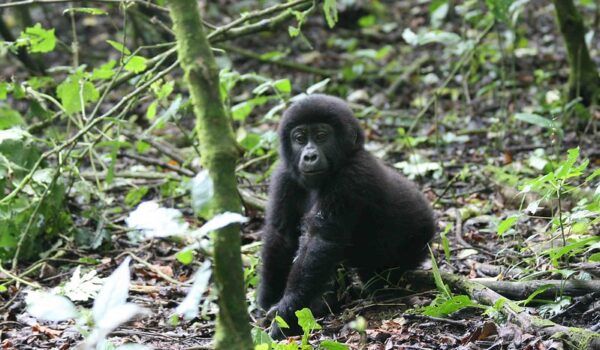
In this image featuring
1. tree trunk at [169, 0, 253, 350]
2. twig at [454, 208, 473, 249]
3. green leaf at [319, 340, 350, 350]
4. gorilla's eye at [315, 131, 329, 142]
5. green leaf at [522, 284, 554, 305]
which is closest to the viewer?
tree trunk at [169, 0, 253, 350]

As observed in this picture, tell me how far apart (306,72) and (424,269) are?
608 centimetres

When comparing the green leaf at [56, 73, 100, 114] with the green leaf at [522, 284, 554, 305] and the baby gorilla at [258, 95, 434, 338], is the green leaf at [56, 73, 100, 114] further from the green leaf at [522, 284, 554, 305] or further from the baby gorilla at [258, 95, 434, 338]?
the green leaf at [522, 284, 554, 305]

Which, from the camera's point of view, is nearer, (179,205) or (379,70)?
(179,205)

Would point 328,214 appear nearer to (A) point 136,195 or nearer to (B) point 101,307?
(A) point 136,195

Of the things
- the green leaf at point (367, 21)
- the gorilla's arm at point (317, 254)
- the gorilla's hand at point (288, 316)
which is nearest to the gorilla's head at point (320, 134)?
the gorilla's arm at point (317, 254)

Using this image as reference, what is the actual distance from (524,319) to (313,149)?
2.05 m

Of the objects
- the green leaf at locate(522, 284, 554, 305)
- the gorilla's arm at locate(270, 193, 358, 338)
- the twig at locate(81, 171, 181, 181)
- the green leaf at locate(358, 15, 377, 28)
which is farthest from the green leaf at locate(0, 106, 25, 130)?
the green leaf at locate(358, 15, 377, 28)

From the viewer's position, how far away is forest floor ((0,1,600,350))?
4.21 metres

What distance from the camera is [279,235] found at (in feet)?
17.6

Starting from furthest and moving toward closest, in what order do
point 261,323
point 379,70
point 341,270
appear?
point 379,70 → point 341,270 → point 261,323

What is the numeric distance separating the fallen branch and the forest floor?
47 millimetres

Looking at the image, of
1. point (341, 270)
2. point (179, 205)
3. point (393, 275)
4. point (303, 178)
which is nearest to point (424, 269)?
point (393, 275)

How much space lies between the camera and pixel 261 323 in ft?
16.3

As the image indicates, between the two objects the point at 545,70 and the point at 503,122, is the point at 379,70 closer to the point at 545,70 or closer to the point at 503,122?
the point at 545,70
